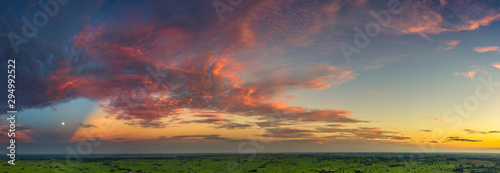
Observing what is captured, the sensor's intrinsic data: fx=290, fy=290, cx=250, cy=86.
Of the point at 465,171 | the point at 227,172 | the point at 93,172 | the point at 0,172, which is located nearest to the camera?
the point at 0,172

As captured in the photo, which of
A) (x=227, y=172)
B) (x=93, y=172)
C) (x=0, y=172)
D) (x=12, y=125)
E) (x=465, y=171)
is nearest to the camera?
(x=12, y=125)

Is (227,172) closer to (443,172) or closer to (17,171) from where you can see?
(17,171)

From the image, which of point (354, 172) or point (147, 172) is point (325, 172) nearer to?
point (354, 172)

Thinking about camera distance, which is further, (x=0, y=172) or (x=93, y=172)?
(x=93, y=172)

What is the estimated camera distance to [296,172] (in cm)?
12475

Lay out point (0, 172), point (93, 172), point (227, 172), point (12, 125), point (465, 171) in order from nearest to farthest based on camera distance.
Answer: point (12, 125) < point (0, 172) < point (93, 172) < point (227, 172) < point (465, 171)

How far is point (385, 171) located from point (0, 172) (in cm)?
Result: 15775

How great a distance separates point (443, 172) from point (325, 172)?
5719cm

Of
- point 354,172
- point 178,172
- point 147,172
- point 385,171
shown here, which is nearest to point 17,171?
point 147,172

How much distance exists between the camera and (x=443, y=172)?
135m

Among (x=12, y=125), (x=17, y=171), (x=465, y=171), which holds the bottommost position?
(x=465, y=171)

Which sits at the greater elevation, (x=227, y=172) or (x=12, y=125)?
(x=12, y=125)

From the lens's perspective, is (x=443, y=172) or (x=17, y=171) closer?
(x=17, y=171)

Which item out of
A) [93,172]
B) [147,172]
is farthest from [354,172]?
[93,172]
